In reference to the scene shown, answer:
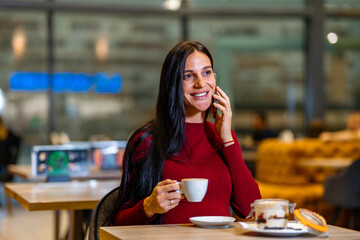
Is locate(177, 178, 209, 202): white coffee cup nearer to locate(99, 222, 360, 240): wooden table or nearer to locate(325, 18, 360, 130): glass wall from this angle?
locate(99, 222, 360, 240): wooden table

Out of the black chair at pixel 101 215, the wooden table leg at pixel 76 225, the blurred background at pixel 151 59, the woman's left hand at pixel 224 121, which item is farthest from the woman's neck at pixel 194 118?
the blurred background at pixel 151 59

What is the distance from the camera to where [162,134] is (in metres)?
2.44

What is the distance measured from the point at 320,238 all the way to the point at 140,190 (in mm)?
778

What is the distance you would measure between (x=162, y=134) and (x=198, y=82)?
0.24 metres

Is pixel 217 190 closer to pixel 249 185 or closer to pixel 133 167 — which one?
pixel 249 185

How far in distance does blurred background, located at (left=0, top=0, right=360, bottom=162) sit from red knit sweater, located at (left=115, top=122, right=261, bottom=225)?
7.81 metres

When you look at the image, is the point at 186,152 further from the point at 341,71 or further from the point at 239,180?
the point at 341,71

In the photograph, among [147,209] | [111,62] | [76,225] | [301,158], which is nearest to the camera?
[147,209]

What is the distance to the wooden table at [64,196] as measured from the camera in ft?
9.60

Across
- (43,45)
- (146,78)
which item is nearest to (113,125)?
(146,78)

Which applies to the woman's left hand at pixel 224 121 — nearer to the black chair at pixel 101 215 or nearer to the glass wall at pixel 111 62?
the black chair at pixel 101 215

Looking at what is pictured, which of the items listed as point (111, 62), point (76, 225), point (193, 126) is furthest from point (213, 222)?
point (111, 62)

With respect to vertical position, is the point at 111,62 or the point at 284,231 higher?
the point at 111,62

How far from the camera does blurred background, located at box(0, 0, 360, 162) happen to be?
10.0 m
